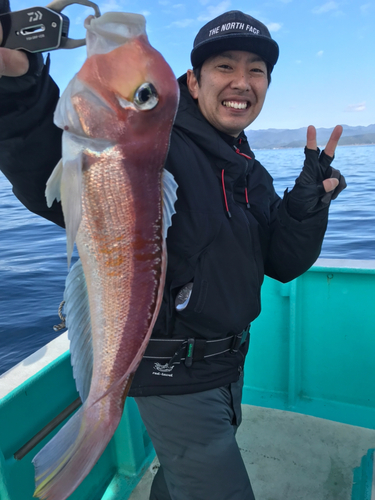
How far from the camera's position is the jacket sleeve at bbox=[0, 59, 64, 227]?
130 cm

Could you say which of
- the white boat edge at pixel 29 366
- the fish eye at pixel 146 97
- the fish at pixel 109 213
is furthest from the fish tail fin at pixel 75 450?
the fish eye at pixel 146 97

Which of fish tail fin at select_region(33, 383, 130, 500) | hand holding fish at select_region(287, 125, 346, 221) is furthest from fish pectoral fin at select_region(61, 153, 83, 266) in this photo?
hand holding fish at select_region(287, 125, 346, 221)

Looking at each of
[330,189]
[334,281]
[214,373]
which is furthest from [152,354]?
[334,281]

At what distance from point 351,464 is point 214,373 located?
6.23 ft

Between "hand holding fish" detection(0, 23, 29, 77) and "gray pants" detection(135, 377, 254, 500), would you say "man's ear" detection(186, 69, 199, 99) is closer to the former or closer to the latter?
"hand holding fish" detection(0, 23, 29, 77)

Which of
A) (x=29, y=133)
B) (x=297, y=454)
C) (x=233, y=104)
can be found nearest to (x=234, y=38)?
(x=233, y=104)

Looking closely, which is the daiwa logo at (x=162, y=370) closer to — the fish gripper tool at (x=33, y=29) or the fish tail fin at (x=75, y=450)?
the fish tail fin at (x=75, y=450)

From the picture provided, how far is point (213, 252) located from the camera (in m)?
1.89

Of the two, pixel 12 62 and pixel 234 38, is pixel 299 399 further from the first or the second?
pixel 12 62

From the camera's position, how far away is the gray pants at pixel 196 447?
177 cm

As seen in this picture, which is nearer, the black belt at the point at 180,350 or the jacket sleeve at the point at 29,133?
the jacket sleeve at the point at 29,133

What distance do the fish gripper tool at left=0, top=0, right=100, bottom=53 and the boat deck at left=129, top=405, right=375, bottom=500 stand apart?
2798 millimetres

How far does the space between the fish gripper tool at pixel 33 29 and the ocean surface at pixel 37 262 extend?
492 cm

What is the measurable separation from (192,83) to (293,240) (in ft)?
3.49
